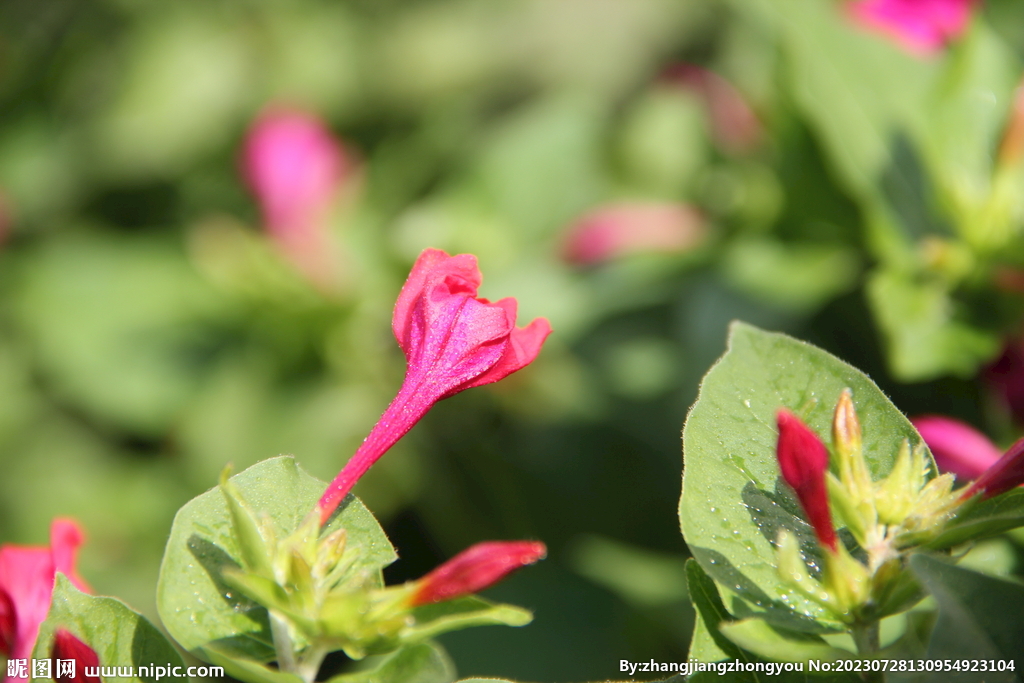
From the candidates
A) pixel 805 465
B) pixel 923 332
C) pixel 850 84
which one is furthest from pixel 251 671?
pixel 850 84

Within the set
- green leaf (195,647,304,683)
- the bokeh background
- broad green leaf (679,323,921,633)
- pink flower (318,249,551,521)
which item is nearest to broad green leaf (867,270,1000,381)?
the bokeh background

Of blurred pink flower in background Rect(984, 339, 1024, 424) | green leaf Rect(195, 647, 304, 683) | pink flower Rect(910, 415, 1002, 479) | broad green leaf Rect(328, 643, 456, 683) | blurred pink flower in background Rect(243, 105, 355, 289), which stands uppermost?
blurred pink flower in background Rect(243, 105, 355, 289)

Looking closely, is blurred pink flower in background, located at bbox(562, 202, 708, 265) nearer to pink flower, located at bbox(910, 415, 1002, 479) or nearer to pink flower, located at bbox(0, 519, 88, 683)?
pink flower, located at bbox(910, 415, 1002, 479)

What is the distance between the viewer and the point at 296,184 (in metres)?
2.06

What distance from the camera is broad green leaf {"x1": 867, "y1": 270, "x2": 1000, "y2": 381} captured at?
114cm

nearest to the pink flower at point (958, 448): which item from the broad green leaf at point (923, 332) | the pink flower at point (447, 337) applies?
the broad green leaf at point (923, 332)

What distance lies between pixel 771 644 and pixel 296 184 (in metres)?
1.63

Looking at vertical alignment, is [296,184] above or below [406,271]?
above

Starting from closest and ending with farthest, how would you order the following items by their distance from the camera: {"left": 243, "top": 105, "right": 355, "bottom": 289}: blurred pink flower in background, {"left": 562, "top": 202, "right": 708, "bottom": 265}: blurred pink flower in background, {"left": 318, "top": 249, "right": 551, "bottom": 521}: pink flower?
{"left": 318, "top": 249, "right": 551, "bottom": 521}: pink flower
{"left": 562, "top": 202, "right": 708, "bottom": 265}: blurred pink flower in background
{"left": 243, "top": 105, "right": 355, "bottom": 289}: blurred pink flower in background

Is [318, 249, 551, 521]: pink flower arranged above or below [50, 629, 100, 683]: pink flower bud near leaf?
above

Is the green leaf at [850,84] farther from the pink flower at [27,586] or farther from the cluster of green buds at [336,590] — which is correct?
the pink flower at [27,586]

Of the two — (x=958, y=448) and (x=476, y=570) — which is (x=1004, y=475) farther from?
(x=476, y=570)

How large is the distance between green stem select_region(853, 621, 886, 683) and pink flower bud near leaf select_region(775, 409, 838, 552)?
0.27ft

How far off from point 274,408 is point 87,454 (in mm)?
650
